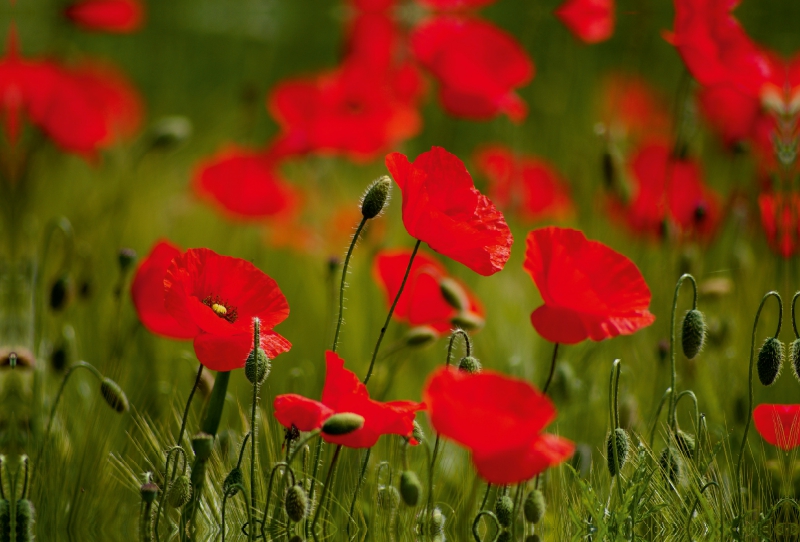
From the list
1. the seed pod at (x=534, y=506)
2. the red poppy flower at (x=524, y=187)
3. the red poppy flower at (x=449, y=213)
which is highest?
the red poppy flower at (x=449, y=213)

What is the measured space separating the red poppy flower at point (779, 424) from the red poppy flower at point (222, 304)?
1.93ft

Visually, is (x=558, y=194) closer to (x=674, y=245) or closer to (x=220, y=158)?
(x=674, y=245)

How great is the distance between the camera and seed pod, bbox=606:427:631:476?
1093 millimetres

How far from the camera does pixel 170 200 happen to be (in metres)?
2.90

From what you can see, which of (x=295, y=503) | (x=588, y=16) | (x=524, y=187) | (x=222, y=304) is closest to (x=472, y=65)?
(x=588, y=16)

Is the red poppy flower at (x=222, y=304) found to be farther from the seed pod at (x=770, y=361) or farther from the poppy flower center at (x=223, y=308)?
the seed pod at (x=770, y=361)

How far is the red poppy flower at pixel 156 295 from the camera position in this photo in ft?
4.14

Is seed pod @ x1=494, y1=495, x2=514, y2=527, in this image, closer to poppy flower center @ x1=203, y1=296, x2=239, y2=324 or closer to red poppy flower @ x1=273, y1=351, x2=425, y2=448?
red poppy flower @ x1=273, y1=351, x2=425, y2=448

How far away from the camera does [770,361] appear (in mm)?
1184

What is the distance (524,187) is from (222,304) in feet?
4.86

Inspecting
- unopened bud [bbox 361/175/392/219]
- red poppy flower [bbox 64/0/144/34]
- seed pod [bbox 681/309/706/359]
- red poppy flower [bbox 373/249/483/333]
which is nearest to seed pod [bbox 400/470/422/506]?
unopened bud [bbox 361/175/392/219]

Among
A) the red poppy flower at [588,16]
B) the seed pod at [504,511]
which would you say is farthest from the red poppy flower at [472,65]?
the seed pod at [504,511]

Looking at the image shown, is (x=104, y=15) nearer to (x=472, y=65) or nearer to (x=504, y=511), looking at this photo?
(x=472, y=65)

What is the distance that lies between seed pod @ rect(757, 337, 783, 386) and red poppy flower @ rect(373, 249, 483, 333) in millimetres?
504
